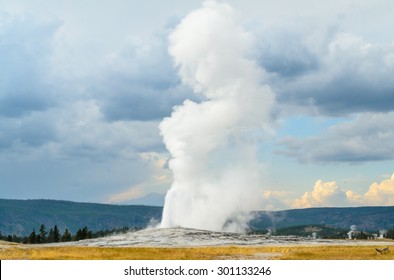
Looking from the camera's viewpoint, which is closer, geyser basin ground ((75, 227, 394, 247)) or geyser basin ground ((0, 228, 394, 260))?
geyser basin ground ((0, 228, 394, 260))

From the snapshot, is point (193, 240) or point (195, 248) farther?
point (193, 240)

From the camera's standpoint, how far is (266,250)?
97.9 m

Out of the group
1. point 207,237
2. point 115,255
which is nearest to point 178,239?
point 207,237

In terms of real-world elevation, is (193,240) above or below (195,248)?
above

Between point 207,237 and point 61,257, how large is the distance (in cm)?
6555

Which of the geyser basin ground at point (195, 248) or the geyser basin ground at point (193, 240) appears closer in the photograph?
the geyser basin ground at point (195, 248)
